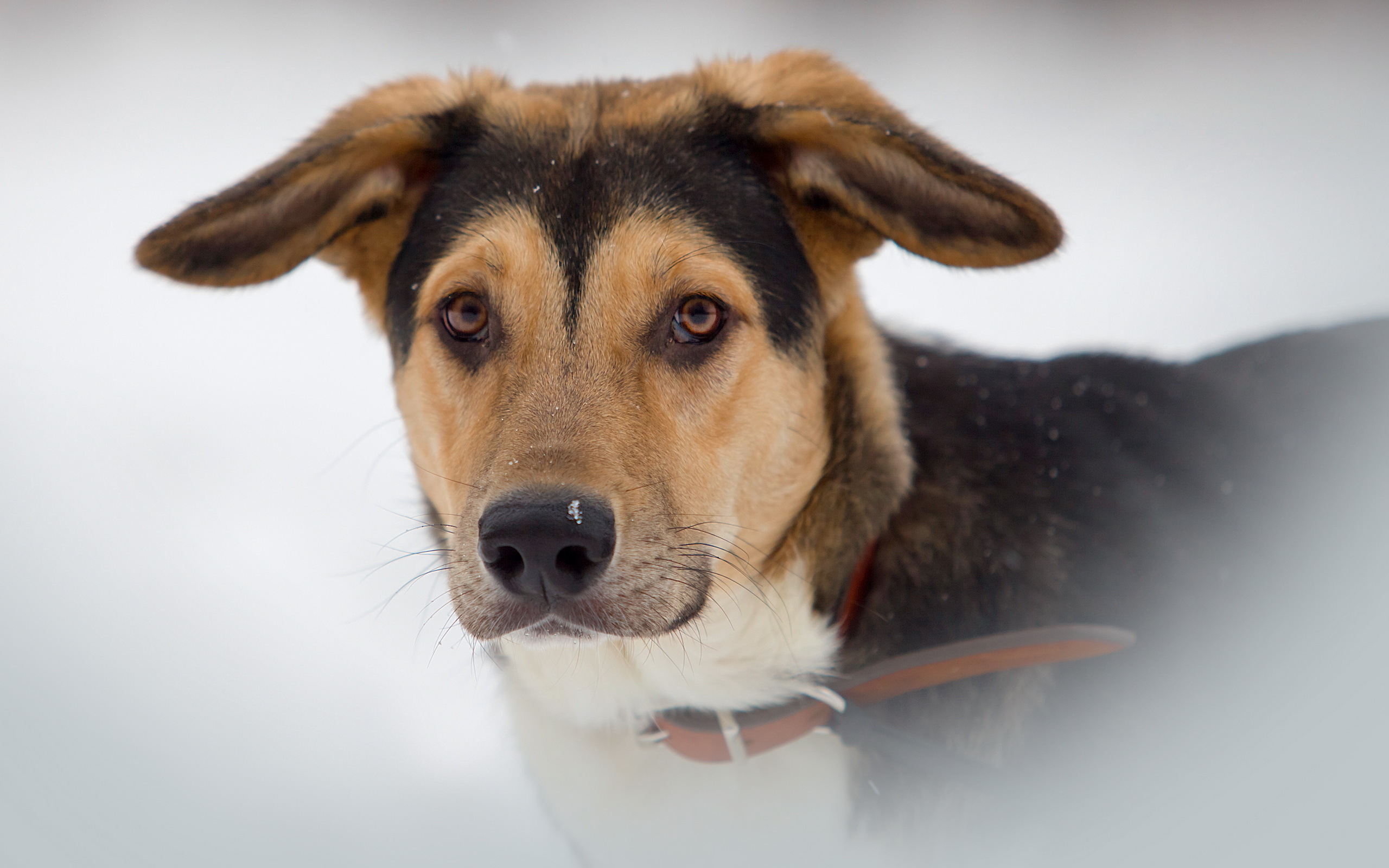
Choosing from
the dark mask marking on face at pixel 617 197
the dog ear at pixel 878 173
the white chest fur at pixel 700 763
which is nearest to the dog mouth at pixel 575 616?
the white chest fur at pixel 700 763

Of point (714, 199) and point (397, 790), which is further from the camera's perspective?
point (397, 790)

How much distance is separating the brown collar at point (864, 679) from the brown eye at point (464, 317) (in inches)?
46.3

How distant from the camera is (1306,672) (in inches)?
109

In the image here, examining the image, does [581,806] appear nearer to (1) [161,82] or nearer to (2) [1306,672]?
(2) [1306,672]

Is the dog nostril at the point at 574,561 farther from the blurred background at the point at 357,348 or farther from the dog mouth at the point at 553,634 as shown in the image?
the blurred background at the point at 357,348

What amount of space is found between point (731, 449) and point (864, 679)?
72cm

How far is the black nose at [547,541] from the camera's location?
1.86 meters

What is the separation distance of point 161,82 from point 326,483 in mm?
3695

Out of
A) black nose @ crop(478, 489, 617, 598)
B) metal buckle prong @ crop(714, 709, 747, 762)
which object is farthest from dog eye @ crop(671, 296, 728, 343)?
metal buckle prong @ crop(714, 709, 747, 762)

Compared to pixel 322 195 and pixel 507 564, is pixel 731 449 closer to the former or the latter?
pixel 507 564

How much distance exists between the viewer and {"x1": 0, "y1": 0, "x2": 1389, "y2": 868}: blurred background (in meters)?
3.01

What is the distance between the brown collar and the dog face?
0.80 feet

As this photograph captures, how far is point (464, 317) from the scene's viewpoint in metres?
2.39

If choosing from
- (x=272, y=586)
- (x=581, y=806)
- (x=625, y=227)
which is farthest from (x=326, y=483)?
(x=625, y=227)
